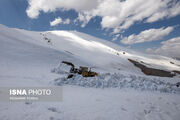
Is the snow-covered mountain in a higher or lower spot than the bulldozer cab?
higher

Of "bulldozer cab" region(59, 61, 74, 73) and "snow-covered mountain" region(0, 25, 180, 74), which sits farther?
"snow-covered mountain" region(0, 25, 180, 74)

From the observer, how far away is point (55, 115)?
3.19 m

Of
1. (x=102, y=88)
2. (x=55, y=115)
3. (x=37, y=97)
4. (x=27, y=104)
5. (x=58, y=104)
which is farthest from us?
(x=102, y=88)

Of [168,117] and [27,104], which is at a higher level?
[27,104]

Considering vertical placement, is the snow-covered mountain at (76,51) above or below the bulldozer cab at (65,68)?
above

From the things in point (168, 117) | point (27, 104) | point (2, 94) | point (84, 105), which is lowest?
point (168, 117)

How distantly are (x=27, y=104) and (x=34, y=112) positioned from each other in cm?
73

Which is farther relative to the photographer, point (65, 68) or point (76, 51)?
point (76, 51)

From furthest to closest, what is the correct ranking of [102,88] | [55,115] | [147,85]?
1. [147,85]
2. [102,88]
3. [55,115]

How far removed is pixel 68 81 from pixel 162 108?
225 inches

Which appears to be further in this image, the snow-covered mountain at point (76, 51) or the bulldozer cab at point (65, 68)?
the snow-covered mountain at point (76, 51)

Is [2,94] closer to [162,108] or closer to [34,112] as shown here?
[34,112]

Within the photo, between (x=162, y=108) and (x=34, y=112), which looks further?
(x=162, y=108)

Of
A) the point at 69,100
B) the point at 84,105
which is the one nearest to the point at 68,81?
the point at 69,100
